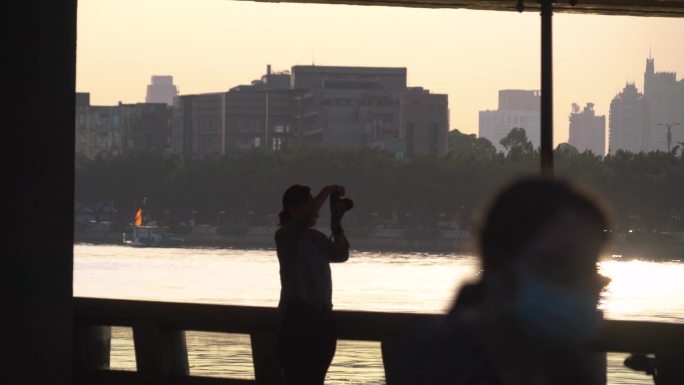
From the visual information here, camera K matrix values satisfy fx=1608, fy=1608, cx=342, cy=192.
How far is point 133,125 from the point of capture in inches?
7249

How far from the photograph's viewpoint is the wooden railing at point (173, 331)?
8.55m

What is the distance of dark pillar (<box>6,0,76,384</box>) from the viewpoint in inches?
230

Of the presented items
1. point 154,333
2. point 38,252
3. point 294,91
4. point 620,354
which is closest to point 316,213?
point 38,252

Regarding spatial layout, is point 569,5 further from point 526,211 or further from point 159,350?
point 526,211

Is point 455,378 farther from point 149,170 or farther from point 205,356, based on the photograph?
point 149,170

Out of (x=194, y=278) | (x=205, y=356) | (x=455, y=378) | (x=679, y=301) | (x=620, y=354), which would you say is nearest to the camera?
→ (x=455, y=378)

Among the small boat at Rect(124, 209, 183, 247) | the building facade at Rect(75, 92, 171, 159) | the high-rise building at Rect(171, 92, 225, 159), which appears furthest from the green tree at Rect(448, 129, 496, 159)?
the small boat at Rect(124, 209, 183, 247)

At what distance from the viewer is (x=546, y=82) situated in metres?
7.43

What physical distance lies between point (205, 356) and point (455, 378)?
8693mm

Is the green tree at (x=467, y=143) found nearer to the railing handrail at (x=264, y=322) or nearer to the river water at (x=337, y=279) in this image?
the river water at (x=337, y=279)

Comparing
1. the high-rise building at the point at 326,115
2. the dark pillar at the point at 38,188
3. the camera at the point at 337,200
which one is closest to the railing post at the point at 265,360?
the camera at the point at 337,200

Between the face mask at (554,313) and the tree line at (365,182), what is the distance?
124 meters

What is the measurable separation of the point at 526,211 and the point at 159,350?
7774 mm

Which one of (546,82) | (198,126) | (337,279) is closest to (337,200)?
(546,82)
